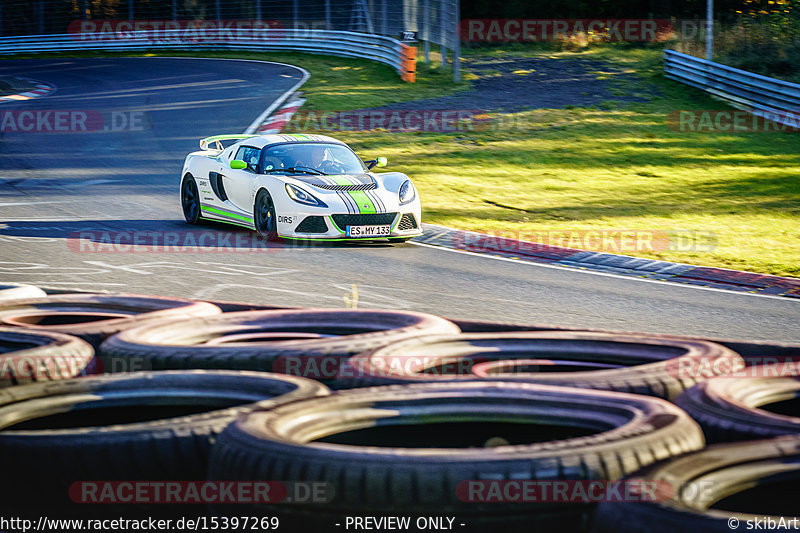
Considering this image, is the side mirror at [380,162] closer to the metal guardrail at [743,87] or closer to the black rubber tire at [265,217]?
the black rubber tire at [265,217]

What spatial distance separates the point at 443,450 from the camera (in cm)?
320

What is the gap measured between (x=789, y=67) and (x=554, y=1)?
14.4 m

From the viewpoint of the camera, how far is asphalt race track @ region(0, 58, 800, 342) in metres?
8.82

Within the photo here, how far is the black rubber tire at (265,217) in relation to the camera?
39.4ft

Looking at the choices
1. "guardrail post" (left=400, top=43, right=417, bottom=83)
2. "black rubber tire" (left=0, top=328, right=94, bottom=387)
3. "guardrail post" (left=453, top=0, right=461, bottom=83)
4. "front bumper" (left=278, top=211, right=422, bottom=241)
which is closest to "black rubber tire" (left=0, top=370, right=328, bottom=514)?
"black rubber tire" (left=0, top=328, right=94, bottom=387)

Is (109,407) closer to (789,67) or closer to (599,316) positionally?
(599,316)

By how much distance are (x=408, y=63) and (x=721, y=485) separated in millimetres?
26427

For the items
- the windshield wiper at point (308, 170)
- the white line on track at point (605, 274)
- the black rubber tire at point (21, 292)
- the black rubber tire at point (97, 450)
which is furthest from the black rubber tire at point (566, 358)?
the windshield wiper at point (308, 170)

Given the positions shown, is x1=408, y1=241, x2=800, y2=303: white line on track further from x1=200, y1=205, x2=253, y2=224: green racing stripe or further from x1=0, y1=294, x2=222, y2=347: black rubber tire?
x1=0, y1=294, x2=222, y2=347: black rubber tire

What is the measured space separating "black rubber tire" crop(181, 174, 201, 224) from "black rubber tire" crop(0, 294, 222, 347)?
7.15 m

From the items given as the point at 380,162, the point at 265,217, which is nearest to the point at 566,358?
the point at 265,217

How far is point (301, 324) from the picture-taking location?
18.6 ft

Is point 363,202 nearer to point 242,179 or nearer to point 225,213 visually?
point 242,179

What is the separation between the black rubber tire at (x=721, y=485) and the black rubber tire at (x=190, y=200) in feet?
36.1
